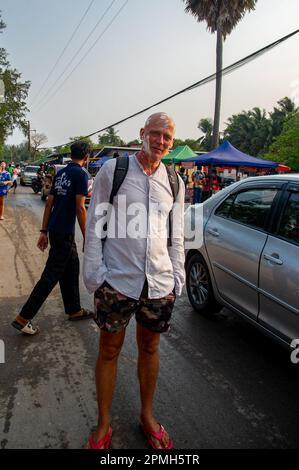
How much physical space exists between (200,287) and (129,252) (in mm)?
2303

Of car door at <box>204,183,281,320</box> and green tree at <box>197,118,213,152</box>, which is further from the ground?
green tree at <box>197,118,213,152</box>

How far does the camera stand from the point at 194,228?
4.21 metres

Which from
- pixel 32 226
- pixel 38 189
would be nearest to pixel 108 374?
pixel 32 226

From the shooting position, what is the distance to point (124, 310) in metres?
1.96

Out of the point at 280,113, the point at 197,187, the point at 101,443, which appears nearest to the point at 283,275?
the point at 101,443

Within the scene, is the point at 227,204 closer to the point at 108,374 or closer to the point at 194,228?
the point at 194,228

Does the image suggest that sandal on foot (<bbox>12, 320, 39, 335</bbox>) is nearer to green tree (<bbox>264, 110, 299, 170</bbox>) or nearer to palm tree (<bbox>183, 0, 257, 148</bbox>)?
palm tree (<bbox>183, 0, 257, 148</bbox>)

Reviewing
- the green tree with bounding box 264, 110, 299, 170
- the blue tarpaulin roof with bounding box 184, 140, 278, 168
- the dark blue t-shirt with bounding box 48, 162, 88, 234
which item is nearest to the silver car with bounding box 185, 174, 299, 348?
the dark blue t-shirt with bounding box 48, 162, 88, 234

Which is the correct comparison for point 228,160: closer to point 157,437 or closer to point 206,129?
point 157,437

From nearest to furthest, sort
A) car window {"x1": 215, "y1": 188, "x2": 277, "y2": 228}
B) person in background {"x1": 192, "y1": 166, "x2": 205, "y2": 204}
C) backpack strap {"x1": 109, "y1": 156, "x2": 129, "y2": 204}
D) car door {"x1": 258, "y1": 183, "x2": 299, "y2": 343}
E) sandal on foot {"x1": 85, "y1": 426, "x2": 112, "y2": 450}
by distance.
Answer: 1. backpack strap {"x1": 109, "y1": 156, "x2": 129, "y2": 204}
2. sandal on foot {"x1": 85, "y1": 426, "x2": 112, "y2": 450}
3. car door {"x1": 258, "y1": 183, "x2": 299, "y2": 343}
4. car window {"x1": 215, "y1": 188, "x2": 277, "y2": 228}
5. person in background {"x1": 192, "y1": 166, "x2": 205, "y2": 204}

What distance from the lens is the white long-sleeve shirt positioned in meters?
1.93

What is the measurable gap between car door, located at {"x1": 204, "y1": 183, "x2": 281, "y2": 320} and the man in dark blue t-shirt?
4.50ft

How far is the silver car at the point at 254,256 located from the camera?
2.71 metres
